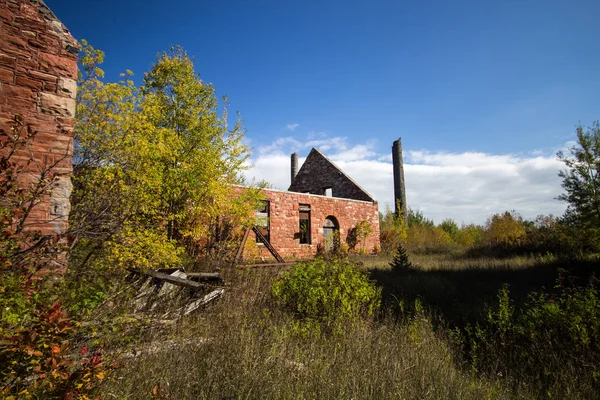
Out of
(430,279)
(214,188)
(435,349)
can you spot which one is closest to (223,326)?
(435,349)

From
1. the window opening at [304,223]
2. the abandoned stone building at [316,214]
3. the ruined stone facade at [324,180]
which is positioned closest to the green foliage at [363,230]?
the abandoned stone building at [316,214]

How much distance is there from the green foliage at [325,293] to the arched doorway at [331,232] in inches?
438

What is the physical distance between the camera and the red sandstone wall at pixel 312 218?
47.5 feet

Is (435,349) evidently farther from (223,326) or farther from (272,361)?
(223,326)

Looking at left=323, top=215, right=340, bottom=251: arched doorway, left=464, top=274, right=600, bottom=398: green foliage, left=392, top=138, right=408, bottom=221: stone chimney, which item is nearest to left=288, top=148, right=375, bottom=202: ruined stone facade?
left=392, top=138, right=408, bottom=221: stone chimney

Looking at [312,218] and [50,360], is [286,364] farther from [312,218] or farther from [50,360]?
[312,218]

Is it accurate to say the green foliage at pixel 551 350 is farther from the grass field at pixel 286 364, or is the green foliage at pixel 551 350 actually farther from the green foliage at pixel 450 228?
the green foliage at pixel 450 228

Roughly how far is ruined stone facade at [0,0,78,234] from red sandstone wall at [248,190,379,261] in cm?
854

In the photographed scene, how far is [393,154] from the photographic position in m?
21.5

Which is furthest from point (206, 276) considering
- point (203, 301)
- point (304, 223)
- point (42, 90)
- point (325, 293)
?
point (304, 223)

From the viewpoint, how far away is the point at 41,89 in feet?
14.7

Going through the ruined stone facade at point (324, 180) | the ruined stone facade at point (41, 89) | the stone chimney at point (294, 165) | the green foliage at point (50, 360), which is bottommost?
the green foliage at point (50, 360)

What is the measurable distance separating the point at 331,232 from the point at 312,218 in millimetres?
1739

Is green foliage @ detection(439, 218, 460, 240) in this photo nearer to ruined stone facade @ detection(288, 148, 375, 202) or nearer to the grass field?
ruined stone facade @ detection(288, 148, 375, 202)
